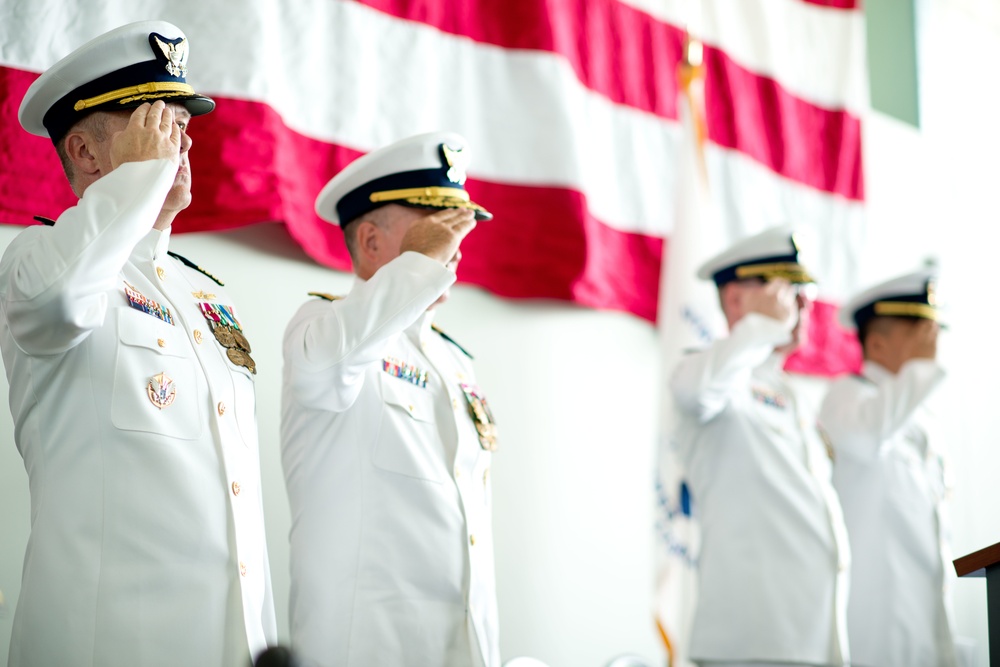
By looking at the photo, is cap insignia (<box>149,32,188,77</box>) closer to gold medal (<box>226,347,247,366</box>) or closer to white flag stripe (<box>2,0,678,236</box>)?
gold medal (<box>226,347,247,366</box>)

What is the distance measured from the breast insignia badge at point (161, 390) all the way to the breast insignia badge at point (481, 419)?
70 centimetres

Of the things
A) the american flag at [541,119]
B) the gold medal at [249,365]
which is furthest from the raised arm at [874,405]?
the gold medal at [249,365]

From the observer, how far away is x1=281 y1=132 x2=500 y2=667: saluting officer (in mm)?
1848

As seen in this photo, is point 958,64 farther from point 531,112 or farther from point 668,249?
point 531,112

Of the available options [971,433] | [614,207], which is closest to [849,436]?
[614,207]

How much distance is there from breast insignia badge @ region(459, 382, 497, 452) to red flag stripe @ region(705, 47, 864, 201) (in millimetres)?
2091

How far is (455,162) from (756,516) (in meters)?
1.25

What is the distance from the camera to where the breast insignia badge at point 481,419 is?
212cm

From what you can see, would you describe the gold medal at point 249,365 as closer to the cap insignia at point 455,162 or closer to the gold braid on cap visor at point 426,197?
the gold braid on cap visor at point 426,197

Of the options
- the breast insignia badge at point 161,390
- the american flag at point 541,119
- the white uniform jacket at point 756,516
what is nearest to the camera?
the breast insignia badge at point 161,390

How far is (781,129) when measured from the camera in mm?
4188

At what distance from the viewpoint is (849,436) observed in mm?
3266

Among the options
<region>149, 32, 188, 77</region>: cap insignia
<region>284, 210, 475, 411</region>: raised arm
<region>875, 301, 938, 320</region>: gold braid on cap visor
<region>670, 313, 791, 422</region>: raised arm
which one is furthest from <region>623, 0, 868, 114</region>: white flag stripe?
<region>149, 32, 188, 77</region>: cap insignia

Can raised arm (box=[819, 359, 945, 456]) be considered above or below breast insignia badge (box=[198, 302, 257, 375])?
below
